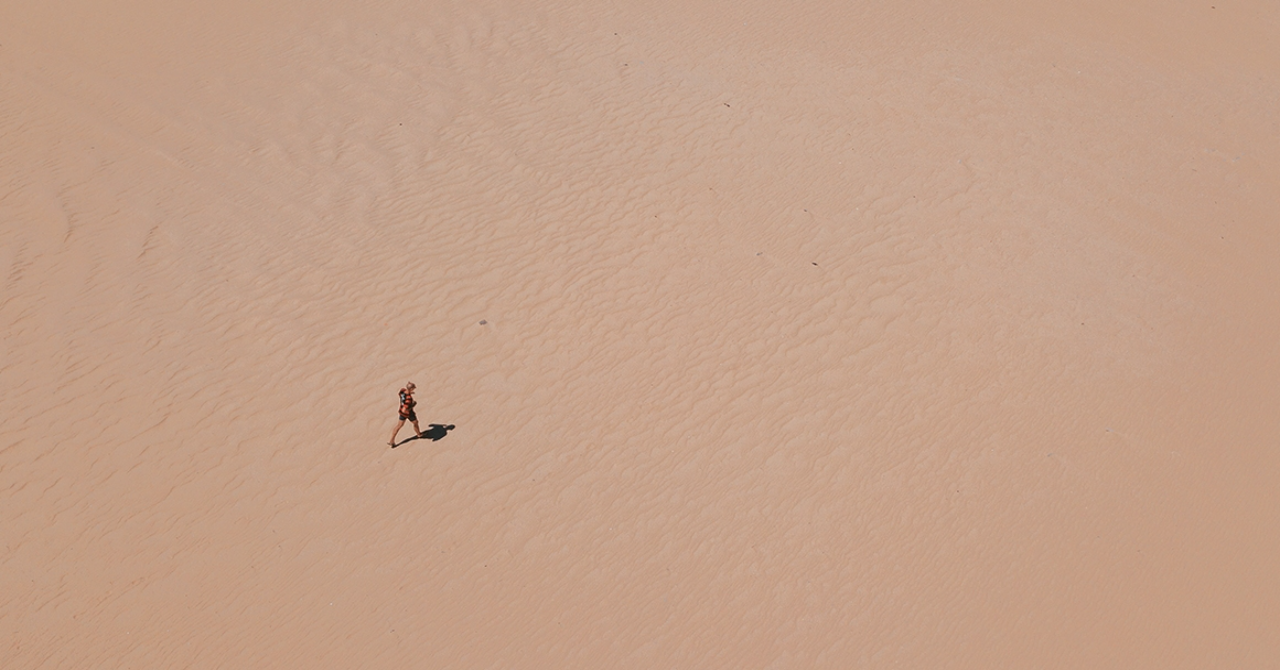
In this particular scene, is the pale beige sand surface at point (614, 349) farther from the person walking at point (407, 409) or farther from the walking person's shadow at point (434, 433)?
the person walking at point (407, 409)

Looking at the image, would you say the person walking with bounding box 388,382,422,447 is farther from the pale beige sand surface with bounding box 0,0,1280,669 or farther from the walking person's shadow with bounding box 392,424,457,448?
the pale beige sand surface with bounding box 0,0,1280,669

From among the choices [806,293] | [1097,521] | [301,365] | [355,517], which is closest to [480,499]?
[355,517]

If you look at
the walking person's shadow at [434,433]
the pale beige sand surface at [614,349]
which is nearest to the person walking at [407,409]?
the walking person's shadow at [434,433]

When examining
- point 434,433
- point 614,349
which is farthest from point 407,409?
point 614,349

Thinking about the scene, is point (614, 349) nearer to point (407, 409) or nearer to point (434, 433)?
point (434, 433)

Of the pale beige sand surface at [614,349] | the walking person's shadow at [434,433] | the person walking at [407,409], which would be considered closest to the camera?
the pale beige sand surface at [614,349]

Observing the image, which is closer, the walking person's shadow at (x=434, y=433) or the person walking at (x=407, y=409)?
the person walking at (x=407, y=409)

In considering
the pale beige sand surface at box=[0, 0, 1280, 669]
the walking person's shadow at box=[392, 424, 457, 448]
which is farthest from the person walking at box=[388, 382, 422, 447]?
→ the pale beige sand surface at box=[0, 0, 1280, 669]
